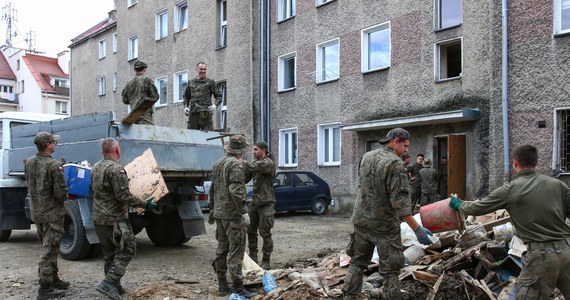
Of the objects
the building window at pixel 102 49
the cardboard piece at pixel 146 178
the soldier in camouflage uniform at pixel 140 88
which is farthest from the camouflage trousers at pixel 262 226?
the building window at pixel 102 49

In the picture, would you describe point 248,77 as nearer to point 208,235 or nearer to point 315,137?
point 315,137

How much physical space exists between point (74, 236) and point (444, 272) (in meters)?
5.37

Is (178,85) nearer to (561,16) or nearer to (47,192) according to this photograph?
(561,16)

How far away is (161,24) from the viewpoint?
25.0 meters

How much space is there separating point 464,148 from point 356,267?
8.92 m

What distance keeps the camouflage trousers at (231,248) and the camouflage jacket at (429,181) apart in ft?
23.9

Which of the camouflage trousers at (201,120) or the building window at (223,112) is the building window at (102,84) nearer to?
the building window at (223,112)

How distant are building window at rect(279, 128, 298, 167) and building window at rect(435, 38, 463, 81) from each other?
6.14 metres

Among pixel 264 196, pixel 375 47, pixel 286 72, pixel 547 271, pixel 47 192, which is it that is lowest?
pixel 547 271

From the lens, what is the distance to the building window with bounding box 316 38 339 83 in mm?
17047

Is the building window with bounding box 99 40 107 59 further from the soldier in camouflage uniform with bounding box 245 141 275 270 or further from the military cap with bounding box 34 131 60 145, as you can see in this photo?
the soldier in camouflage uniform with bounding box 245 141 275 270

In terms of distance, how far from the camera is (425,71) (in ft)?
46.0

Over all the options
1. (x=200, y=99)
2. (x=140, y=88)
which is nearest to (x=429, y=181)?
(x=200, y=99)

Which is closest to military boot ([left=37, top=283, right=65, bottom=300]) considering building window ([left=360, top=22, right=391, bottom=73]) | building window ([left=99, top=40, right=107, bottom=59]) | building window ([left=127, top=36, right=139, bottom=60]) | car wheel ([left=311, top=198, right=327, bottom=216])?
car wheel ([left=311, top=198, right=327, bottom=216])
